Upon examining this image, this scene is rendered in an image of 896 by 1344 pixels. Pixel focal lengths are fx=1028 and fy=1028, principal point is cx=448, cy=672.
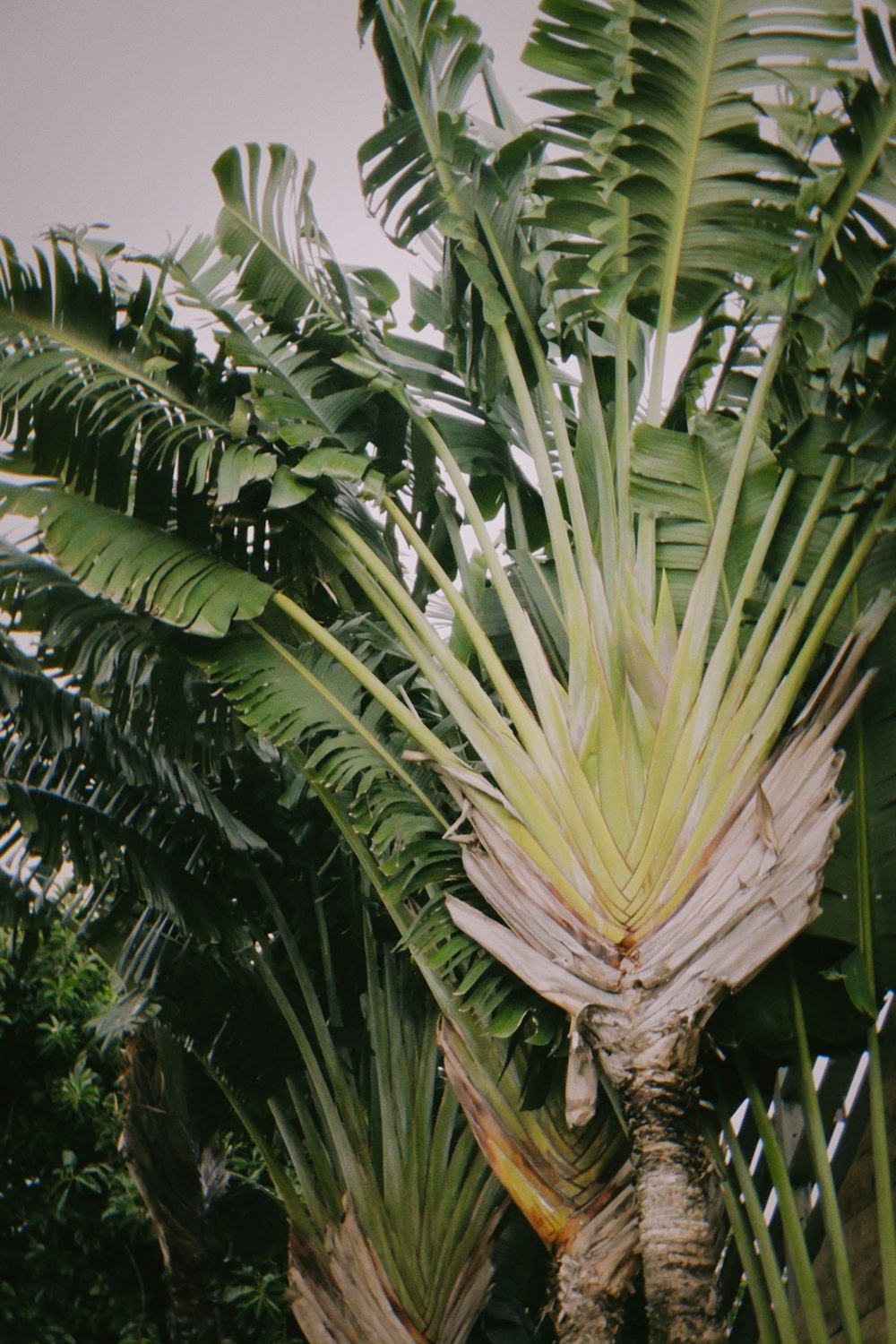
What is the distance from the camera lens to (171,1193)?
4023mm

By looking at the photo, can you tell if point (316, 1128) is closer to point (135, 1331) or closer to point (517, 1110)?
point (517, 1110)

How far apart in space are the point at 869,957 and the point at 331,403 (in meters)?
2.11

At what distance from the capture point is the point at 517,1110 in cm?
256

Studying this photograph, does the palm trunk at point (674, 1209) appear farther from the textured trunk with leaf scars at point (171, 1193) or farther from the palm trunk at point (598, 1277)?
the textured trunk with leaf scars at point (171, 1193)

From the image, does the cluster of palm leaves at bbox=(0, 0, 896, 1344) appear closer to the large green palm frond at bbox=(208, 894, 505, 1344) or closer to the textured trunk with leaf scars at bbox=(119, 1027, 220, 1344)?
the large green palm frond at bbox=(208, 894, 505, 1344)

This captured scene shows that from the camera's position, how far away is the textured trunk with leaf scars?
3980mm

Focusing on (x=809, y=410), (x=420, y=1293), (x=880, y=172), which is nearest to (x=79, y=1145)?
(x=420, y=1293)

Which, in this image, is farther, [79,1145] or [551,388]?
[79,1145]

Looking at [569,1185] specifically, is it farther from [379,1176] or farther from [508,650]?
[508,650]

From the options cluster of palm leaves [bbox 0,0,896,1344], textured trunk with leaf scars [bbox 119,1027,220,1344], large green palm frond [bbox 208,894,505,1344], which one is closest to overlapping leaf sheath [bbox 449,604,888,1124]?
cluster of palm leaves [bbox 0,0,896,1344]

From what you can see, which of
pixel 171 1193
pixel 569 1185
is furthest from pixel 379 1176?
pixel 171 1193

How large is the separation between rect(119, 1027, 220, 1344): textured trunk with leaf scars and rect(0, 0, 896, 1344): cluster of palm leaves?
530 millimetres

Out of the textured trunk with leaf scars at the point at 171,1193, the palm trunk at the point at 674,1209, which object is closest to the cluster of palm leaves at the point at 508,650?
the palm trunk at the point at 674,1209

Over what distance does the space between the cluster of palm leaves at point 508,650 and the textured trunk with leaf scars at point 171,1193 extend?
53 cm
